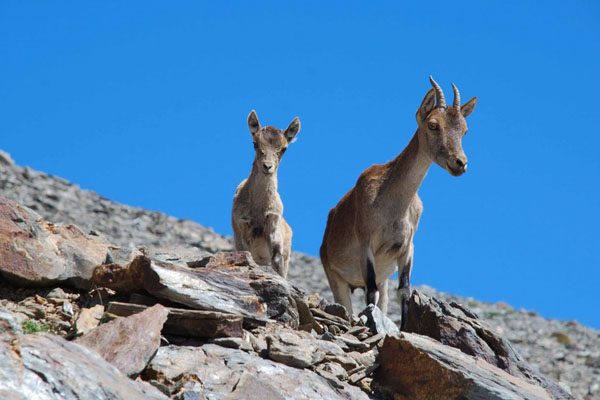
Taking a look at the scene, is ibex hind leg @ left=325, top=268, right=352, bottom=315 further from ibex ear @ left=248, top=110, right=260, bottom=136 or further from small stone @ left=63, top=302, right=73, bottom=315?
small stone @ left=63, top=302, right=73, bottom=315

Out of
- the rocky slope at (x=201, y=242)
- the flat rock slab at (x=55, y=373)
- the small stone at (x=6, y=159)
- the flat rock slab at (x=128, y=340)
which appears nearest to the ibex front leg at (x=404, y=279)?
the flat rock slab at (x=128, y=340)

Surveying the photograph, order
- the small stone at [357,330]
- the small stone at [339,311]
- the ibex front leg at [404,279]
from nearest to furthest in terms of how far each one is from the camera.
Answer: the small stone at [357,330] → the small stone at [339,311] → the ibex front leg at [404,279]

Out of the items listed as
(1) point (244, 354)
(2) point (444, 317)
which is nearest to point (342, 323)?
(2) point (444, 317)

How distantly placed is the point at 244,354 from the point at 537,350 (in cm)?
2307

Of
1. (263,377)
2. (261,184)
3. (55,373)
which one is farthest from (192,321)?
(261,184)

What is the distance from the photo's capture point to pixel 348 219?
46.8 feet

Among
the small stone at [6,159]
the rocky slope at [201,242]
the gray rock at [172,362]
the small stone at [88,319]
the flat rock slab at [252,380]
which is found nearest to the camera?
the flat rock slab at [252,380]

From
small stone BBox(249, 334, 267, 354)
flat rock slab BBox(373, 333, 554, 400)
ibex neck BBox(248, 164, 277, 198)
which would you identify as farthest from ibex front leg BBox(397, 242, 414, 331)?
small stone BBox(249, 334, 267, 354)

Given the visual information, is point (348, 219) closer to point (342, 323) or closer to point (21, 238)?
point (342, 323)

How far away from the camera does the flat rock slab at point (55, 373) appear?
579cm

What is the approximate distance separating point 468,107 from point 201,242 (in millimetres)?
22387

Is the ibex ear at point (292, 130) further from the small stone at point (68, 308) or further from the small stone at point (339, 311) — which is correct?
the small stone at point (68, 308)

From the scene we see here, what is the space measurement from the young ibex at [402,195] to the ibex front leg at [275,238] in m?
1.23

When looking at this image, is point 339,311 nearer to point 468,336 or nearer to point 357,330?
point 357,330
